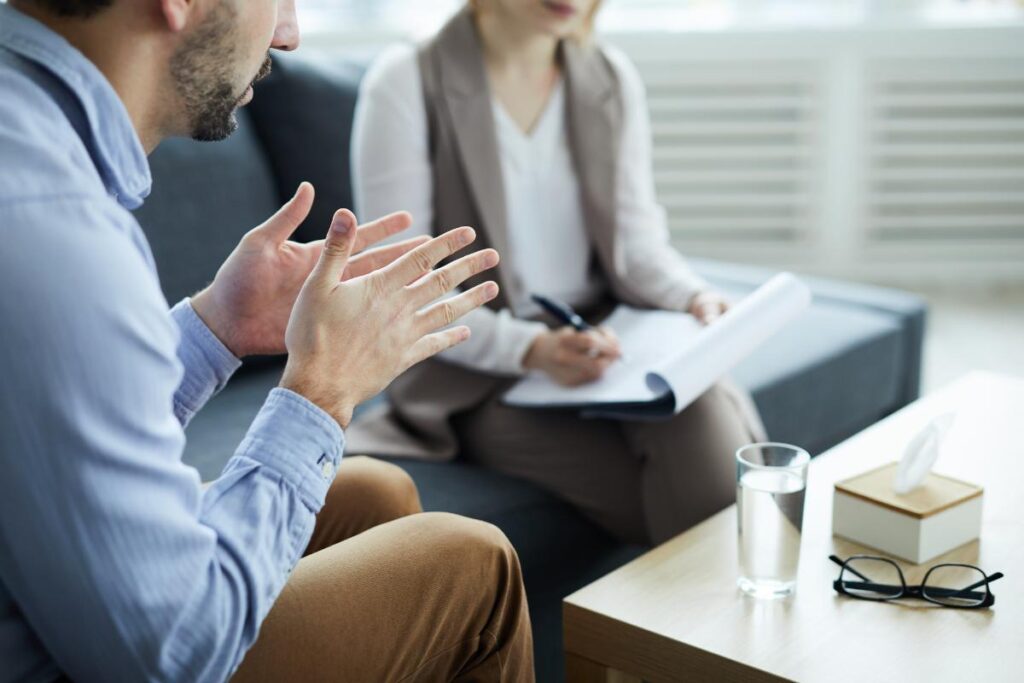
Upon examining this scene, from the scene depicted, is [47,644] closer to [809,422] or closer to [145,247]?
[145,247]

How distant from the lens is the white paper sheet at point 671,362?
1.48 m

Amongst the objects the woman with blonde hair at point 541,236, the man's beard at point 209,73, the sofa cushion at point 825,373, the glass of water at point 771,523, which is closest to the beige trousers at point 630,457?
the woman with blonde hair at point 541,236

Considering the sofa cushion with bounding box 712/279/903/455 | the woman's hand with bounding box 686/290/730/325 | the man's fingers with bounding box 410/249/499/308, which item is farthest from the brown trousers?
the sofa cushion with bounding box 712/279/903/455

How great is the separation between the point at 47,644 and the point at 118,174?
0.35 m

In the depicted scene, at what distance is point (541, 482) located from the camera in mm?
1674

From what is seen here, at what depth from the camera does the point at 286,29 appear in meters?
1.11

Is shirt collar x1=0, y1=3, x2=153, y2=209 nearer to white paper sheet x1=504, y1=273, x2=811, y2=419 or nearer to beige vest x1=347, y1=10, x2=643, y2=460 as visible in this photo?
white paper sheet x1=504, y1=273, x2=811, y2=419

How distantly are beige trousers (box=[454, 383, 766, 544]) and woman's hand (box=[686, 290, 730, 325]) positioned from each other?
0.13 metres

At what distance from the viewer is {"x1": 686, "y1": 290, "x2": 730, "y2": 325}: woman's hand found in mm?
1795

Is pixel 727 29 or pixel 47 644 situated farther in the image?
pixel 727 29

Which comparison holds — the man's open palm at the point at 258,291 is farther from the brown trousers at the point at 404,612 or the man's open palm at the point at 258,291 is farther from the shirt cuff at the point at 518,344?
the shirt cuff at the point at 518,344

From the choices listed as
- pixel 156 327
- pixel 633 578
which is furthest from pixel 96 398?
pixel 633 578

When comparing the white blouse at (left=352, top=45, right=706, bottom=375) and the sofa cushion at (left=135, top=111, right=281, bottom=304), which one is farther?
the sofa cushion at (left=135, top=111, right=281, bottom=304)

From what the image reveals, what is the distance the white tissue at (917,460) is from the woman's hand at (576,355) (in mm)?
489
